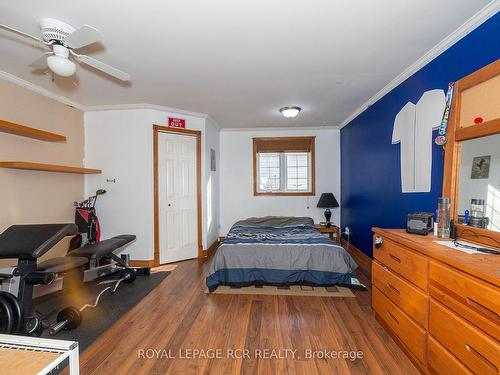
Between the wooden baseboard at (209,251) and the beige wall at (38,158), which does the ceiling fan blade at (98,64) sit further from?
the wooden baseboard at (209,251)

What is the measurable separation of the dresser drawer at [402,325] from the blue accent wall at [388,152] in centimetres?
101

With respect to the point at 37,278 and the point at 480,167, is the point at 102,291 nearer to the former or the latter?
the point at 37,278

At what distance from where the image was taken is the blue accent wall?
184cm

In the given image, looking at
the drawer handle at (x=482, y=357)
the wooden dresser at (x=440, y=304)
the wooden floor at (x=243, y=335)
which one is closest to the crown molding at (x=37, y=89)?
the wooden floor at (x=243, y=335)

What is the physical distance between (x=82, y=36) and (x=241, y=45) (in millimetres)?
1209

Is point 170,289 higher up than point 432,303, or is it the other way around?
point 432,303

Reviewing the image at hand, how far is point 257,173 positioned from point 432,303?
408cm

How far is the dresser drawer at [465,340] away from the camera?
3.51 ft

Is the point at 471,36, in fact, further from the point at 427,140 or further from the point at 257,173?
the point at 257,173

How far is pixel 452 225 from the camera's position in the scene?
1793 mm

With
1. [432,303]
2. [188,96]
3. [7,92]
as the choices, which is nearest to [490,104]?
[432,303]

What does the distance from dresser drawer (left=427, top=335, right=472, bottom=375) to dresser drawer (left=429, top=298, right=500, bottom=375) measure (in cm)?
3

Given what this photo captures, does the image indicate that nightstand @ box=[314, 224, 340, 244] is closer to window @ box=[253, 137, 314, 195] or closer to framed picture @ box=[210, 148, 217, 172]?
window @ box=[253, 137, 314, 195]

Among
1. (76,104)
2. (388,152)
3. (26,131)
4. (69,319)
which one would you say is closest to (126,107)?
(76,104)
